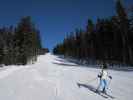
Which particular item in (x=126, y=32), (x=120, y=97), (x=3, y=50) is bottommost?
(x=120, y=97)

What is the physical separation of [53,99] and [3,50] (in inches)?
1700

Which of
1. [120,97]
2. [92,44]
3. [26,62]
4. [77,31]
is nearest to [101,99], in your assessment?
[120,97]

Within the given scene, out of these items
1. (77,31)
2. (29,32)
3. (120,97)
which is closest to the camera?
(120,97)

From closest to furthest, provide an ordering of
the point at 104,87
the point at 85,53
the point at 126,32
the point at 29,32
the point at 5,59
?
the point at 104,87 → the point at 126,32 → the point at 5,59 → the point at 29,32 → the point at 85,53

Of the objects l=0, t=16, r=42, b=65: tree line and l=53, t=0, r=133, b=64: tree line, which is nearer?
l=53, t=0, r=133, b=64: tree line

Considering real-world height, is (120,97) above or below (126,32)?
below

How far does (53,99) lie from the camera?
9516mm

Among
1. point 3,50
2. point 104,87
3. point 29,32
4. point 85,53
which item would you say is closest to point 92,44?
point 85,53

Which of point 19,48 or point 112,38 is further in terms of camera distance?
point 112,38

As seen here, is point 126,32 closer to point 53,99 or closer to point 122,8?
point 122,8

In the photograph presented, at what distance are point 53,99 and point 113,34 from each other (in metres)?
47.0

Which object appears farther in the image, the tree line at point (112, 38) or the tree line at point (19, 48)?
the tree line at point (19, 48)

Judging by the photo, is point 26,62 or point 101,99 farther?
point 26,62

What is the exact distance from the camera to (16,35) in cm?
5109
